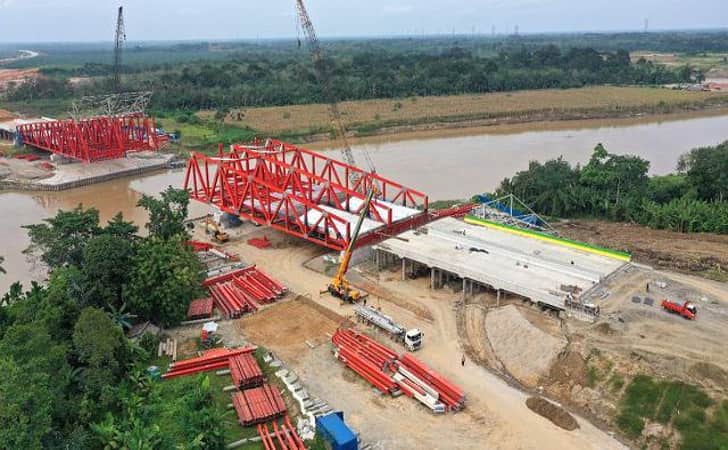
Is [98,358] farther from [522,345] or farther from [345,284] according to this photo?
[522,345]

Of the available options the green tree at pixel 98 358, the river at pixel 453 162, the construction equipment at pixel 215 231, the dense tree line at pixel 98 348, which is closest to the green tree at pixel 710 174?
the river at pixel 453 162

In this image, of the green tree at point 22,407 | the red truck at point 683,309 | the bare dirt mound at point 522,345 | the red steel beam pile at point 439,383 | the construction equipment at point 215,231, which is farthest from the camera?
the construction equipment at point 215,231

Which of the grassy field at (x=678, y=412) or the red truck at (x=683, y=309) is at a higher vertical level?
the red truck at (x=683, y=309)

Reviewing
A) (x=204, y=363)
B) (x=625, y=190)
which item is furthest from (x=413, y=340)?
(x=625, y=190)

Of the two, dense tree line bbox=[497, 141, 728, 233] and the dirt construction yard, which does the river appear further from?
the dirt construction yard

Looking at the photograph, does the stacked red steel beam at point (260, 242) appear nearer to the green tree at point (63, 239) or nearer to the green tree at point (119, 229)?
the green tree at point (119, 229)

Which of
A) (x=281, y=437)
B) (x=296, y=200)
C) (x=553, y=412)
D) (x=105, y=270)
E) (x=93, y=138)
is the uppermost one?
(x=93, y=138)

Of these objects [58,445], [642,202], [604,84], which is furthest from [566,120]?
[58,445]
